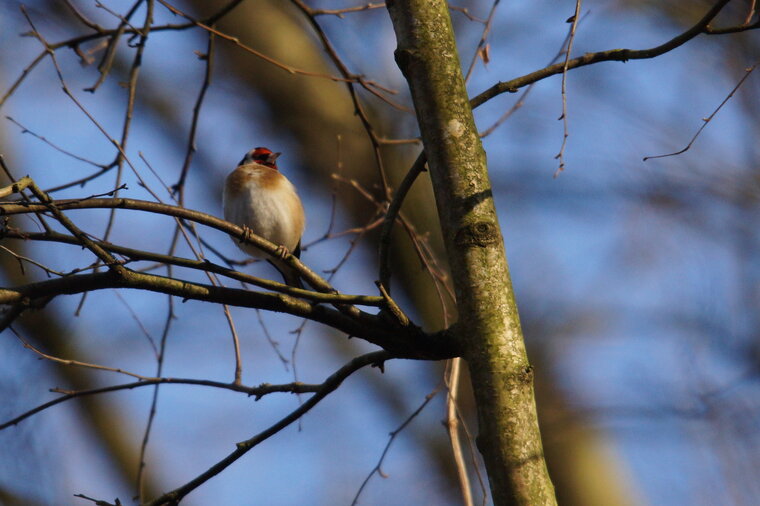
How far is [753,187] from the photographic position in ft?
17.2

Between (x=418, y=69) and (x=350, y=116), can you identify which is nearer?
(x=418, y=69)

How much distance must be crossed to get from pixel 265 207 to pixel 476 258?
2570 millimetres

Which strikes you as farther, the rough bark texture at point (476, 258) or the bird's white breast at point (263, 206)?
the bird's white breast at point (263, 206)

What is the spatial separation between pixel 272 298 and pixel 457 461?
768mm

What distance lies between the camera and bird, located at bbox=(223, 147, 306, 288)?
14.7 feet

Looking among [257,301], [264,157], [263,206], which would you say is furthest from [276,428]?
[264,157]

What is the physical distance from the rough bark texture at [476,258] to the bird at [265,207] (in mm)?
2269

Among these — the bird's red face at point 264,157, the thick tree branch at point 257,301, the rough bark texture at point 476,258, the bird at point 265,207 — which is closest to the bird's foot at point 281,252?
the thick tree branch at point 257,301

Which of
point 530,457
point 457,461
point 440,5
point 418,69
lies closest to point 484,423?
point 530,457

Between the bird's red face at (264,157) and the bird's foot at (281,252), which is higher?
the bird's red face at (264,157)

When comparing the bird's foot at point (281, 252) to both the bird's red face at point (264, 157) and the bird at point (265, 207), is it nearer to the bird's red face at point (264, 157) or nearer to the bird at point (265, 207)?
the bird at point (265, 207)

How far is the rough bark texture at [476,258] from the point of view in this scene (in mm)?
1911

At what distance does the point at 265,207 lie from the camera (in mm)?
4480

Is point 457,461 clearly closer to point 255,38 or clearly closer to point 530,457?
point 530,457
